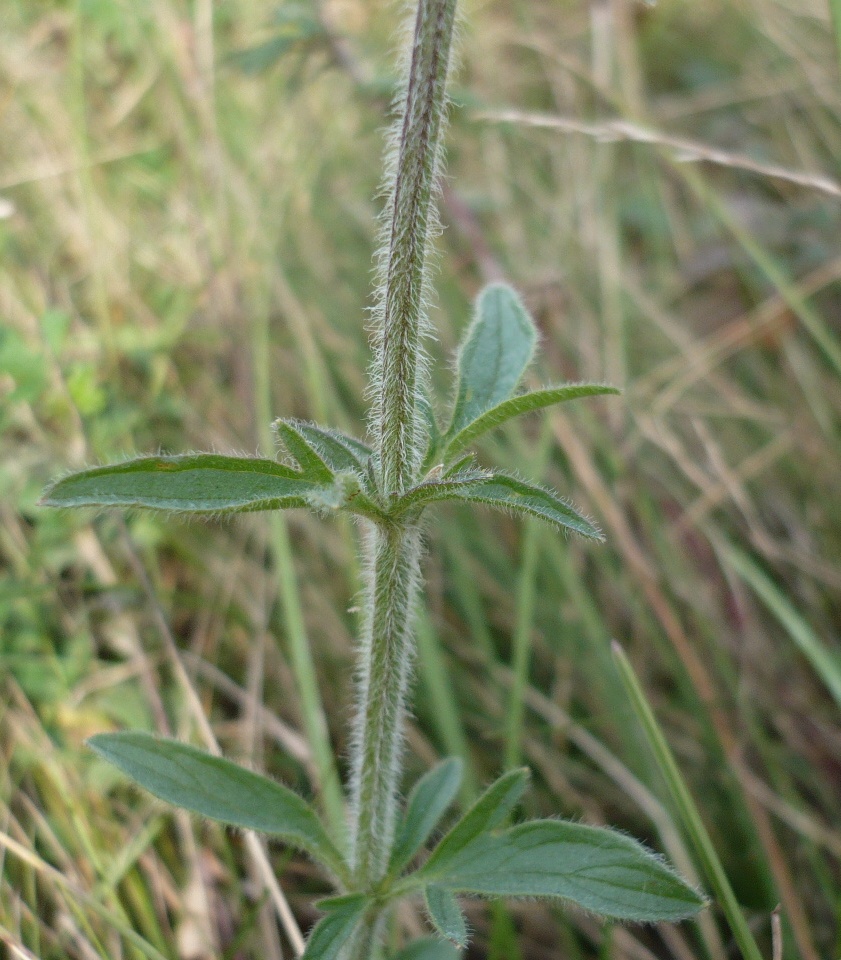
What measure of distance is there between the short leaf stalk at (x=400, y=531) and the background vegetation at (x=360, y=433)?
0.37 m

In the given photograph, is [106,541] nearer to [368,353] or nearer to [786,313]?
[368,353]

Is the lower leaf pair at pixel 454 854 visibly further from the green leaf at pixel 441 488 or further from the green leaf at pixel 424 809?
the green leaf at pixel 441 488

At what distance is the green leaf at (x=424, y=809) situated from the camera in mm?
1412

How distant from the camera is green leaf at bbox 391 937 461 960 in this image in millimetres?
1537

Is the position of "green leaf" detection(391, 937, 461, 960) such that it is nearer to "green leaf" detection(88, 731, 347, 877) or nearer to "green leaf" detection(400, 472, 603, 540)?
"green leaf" detection(88, 731, 347, 877)

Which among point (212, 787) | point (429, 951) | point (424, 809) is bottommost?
point (429, 951)

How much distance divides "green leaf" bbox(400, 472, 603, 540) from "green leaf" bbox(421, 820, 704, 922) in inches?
17.1

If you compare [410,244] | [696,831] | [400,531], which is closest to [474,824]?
[696,831]

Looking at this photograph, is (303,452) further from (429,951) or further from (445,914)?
(429,951)

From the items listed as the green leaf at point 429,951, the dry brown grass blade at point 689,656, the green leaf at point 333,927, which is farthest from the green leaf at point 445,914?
the dry brown grass blade at point 689,656

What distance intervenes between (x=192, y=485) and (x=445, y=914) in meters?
0.67

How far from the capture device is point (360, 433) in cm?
292

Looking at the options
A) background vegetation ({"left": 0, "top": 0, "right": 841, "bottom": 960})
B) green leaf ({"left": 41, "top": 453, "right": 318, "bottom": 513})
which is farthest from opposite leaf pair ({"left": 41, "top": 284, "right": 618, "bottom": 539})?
background vegetation ({"left": 0, "top": 0, "right": 841, "bottom": 960})

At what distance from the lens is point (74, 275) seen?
10.0 ft
